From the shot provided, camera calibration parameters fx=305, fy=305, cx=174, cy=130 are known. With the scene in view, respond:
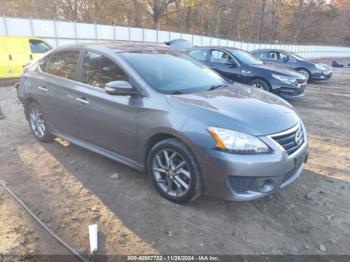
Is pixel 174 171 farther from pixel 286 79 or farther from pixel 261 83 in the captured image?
pixel 286 79

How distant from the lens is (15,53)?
10.6 m

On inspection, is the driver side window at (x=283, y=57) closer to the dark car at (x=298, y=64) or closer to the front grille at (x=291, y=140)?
the dark car at (x=298, y=64)

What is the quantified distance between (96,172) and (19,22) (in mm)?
14862

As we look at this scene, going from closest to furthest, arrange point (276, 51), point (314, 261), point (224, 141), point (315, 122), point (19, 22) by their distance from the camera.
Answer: point (314, 261) → point (224, 141) → point (315, 122) → point (276, 51) → point (19, 22)

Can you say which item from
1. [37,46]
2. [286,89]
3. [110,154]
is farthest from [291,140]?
[37,46]

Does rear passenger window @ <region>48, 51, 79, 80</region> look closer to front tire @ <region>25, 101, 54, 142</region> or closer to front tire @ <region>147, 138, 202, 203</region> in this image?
front tire @ <region>25, 101, 54, 142</region>

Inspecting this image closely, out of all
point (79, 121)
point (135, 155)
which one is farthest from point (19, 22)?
point (135, 155)

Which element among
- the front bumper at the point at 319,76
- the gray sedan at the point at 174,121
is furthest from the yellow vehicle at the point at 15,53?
the front bumper at the point at 319,76

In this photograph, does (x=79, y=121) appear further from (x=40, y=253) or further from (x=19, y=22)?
(x=19, y=22)

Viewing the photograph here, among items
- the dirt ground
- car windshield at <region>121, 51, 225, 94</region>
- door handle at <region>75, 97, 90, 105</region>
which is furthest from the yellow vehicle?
car windshield at <region>121, 51, 225, 94</region>

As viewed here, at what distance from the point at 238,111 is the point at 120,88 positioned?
1.26 meters

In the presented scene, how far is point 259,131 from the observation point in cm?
287

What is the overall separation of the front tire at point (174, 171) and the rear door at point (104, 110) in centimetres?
34

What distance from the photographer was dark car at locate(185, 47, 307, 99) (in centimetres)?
822
